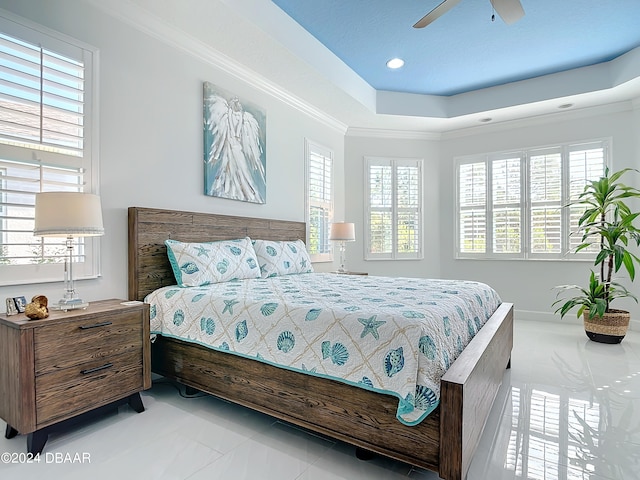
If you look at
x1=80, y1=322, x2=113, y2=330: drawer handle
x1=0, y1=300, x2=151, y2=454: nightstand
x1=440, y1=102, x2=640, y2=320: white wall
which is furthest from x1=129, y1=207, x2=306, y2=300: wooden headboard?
x1=440, y1=102, x2=640, y2=320: white wall

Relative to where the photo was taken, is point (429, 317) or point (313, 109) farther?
point (313, 109)

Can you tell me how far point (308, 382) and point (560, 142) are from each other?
504 cm

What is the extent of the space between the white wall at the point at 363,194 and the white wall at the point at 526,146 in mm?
129

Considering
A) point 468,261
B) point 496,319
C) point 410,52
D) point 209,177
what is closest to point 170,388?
point 209,177

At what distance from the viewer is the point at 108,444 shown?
1.91 m

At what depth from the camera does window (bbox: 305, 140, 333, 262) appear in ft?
15.7

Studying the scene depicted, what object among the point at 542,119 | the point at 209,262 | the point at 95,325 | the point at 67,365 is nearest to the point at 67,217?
the point at 95,325

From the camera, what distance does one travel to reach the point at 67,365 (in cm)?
191

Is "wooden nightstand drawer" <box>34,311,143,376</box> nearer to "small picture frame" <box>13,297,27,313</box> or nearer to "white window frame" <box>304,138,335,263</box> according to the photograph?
"small picture frame" <box>13,297,27,313</box>

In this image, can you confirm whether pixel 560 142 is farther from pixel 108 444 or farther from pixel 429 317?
pixel 108 444

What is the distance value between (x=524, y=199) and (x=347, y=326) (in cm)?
455

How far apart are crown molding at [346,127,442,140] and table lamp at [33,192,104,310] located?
4230 mm

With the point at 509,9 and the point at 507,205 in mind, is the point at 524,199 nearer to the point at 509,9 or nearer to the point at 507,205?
the point at 507,205

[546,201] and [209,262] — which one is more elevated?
[546,201]
